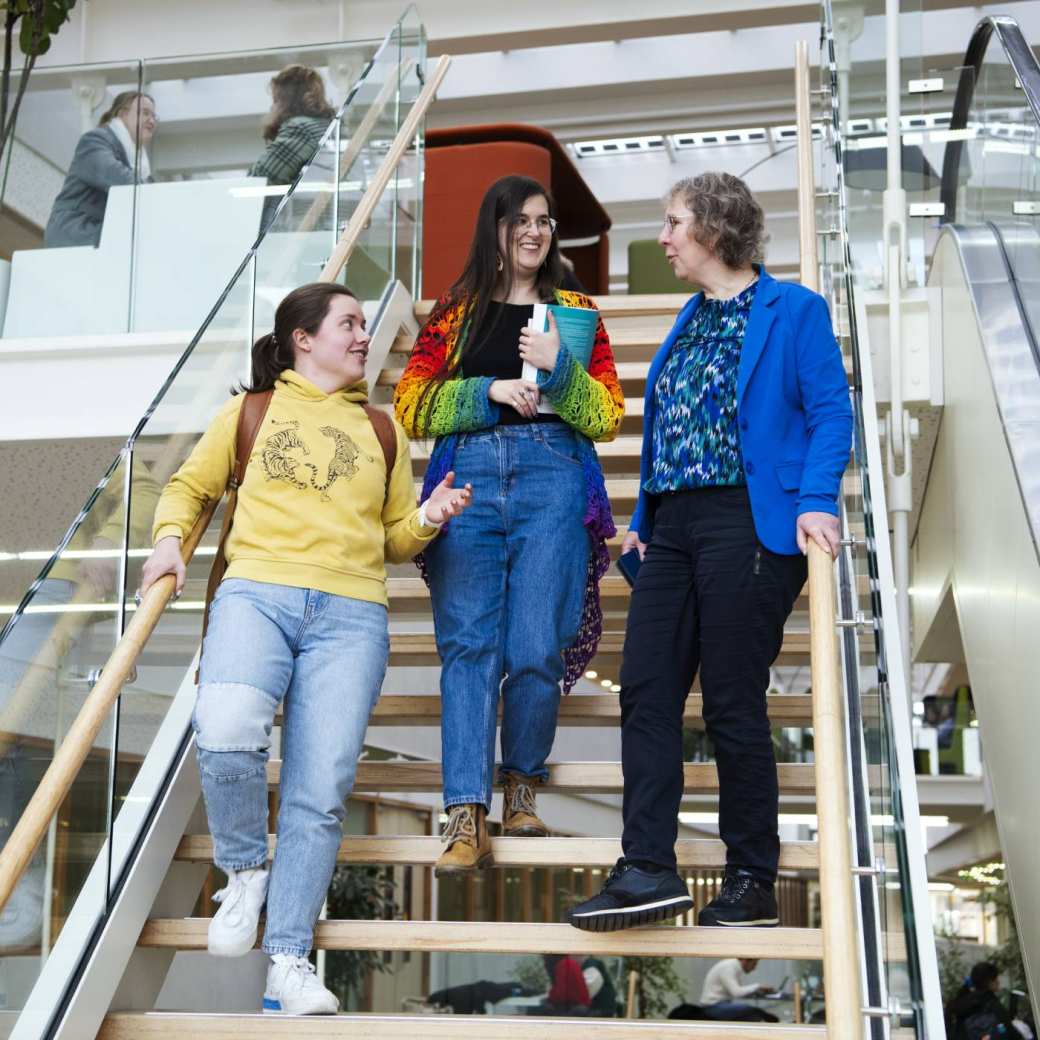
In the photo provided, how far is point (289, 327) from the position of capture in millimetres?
3496

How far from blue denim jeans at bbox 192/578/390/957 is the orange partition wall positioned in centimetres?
439

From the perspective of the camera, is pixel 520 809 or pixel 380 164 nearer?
pixel 520 809

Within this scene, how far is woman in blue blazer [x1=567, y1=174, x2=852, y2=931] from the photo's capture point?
298 centimetres

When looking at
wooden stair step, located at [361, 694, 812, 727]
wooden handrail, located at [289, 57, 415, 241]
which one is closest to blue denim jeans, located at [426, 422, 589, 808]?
wooden stair step, located at [361, 694, 812, 727]

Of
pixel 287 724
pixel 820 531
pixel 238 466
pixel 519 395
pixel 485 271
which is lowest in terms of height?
pixel 287 724

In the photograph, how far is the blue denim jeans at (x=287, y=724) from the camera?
9.82 feet

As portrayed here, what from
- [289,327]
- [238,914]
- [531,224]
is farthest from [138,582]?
[531,224]

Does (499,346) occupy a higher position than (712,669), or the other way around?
(499,346)

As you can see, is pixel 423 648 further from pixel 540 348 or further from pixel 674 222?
pixel 674 222

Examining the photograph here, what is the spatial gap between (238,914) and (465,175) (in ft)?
17.5

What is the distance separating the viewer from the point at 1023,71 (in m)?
4.70

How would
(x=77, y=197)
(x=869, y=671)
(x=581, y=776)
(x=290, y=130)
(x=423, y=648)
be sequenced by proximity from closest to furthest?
(x=869, y=671)
(x=581, y=776)
(x=423, y=648)
(x=290, y=130)
(x=77, y=197)

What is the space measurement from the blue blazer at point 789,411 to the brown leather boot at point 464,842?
0.89 m

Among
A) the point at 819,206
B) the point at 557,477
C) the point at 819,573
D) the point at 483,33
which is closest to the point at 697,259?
the point at 557,477
